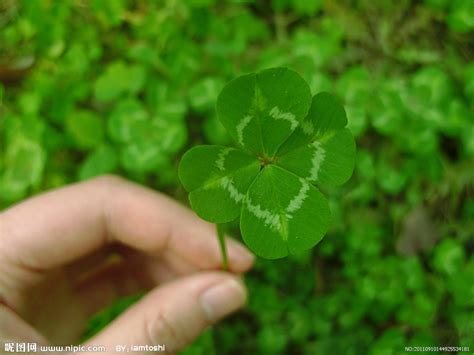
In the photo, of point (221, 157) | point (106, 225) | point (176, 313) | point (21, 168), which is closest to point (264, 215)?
point (221, 157)

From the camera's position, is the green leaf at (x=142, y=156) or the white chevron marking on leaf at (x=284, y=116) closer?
the white chevron marking on leaf at (x=284, y=116)

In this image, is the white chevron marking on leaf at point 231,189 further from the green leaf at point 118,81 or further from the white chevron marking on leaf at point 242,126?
the green leaf at point 118,81

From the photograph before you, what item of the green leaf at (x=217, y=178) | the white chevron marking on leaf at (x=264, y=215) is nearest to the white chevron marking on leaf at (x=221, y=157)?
the green leaf at (x=217, y=178)

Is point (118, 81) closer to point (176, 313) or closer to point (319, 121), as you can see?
point (176, 313)

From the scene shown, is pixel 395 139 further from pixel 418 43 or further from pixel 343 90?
pixel 418 43

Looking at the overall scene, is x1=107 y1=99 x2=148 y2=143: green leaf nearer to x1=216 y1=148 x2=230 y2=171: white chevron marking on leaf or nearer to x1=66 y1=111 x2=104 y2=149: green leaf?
x1=66 y1=111 x2=104 y2=149: green leaf

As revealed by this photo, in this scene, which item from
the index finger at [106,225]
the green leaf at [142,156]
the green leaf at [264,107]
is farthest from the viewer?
the green leaf at [142,156]

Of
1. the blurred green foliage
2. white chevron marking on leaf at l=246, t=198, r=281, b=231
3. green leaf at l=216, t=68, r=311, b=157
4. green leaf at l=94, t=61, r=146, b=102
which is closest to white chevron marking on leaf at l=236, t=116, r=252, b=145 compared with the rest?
green leaf at l=216, t=68, r=311, b=157

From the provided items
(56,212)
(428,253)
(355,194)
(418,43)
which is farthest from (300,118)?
(418,43)
